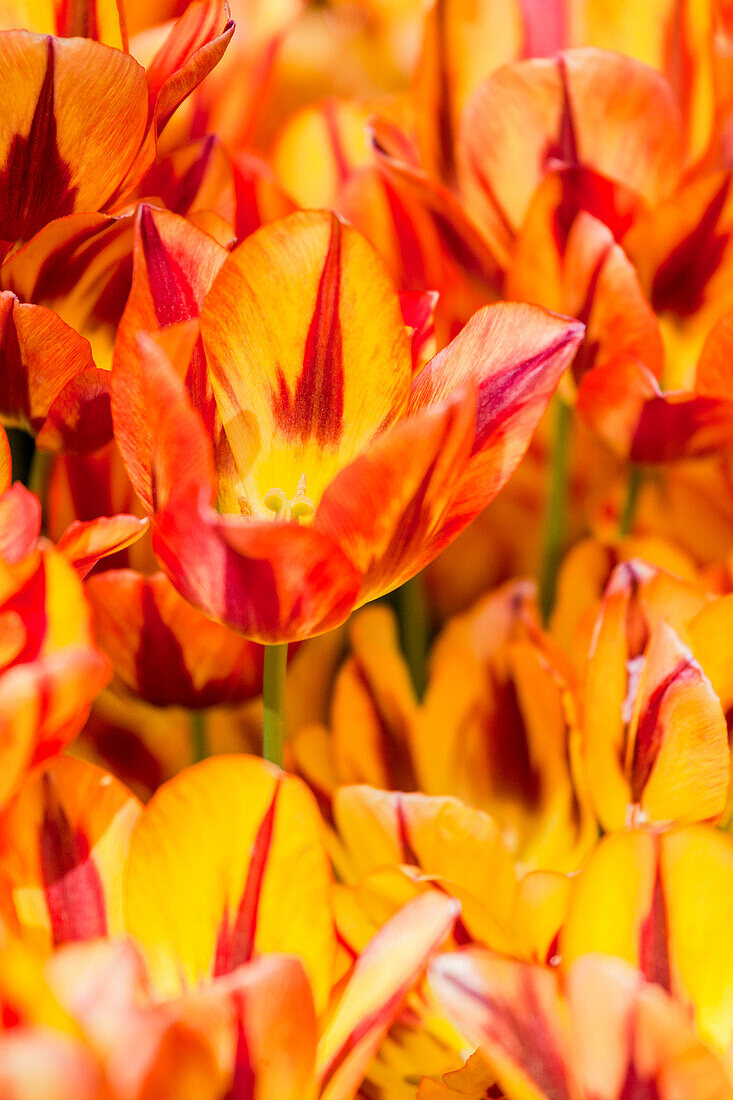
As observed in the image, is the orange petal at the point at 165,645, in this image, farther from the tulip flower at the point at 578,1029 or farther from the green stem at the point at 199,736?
the tulip flower at the point at 578,1029

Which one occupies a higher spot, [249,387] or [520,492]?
[249,387]


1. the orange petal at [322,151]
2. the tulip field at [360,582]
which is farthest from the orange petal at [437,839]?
the orange petal at [322,151]

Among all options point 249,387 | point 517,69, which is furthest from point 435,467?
point 517,69

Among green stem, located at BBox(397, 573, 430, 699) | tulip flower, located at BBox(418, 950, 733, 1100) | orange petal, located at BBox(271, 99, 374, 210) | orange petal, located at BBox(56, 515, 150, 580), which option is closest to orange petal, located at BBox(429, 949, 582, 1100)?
tulip flower, located at BBox(418, 950, 733, 1100)

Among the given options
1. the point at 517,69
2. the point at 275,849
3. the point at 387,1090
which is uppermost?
the point at 517,69

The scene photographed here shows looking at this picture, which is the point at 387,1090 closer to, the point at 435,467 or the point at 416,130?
the point at 435,467

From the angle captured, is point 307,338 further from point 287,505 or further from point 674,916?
point 674,916
